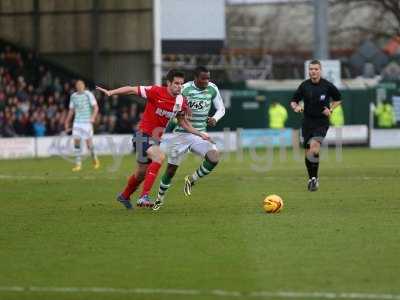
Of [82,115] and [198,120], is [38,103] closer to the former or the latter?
[82,115]

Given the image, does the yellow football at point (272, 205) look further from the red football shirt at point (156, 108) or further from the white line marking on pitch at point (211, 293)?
the white line marking on pitch at point (211, 293)

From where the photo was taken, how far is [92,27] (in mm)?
40938

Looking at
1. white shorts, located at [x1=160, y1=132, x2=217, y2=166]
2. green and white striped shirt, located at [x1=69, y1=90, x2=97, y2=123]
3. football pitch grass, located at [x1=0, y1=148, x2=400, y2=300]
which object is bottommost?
football pitch grass, located at [x1=0, y1=148, x2=400, y2=300]

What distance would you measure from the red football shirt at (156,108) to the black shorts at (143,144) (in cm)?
7

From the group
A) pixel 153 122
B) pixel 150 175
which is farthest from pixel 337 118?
pixel 150 175

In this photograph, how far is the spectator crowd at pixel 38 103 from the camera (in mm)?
35875

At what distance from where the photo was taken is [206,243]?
1227cm

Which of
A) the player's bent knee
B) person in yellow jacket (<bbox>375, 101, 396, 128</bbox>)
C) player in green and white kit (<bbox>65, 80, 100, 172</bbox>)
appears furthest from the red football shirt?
person in yellow jacket (<bbox>375, 101, 396, 128</bbox>)

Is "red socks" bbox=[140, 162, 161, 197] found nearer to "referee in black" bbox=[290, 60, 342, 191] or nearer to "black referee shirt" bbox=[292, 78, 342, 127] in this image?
"referee in black" bbox=[290, 60, 342, 191]

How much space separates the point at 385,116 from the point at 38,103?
1291 cm

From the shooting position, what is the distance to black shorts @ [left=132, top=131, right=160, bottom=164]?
1564 centimetres

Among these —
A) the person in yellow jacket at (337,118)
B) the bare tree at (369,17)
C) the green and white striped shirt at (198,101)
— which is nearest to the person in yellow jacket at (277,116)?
the person in yellow jacket at (337,118)

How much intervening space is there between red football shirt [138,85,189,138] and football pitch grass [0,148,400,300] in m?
1.19

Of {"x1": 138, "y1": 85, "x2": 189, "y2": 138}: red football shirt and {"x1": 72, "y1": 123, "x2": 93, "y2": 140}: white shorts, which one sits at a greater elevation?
{"x1": 138, "y1": 85, "x2": 189, "y2": 138}: red football shirt
